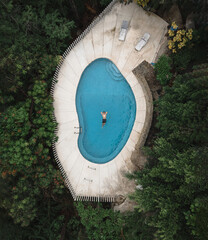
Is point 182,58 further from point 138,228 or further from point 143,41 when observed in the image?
point 138,228

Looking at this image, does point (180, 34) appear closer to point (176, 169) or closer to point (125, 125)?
point (125, 125)

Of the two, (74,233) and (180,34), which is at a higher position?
(180,34)

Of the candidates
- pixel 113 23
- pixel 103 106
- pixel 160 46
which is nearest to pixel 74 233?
pixel 103 106

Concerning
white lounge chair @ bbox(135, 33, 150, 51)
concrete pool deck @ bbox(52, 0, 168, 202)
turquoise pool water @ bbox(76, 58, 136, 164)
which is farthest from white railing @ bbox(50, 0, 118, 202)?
white lounge chair @ bbox(135, 33, 150, 51)

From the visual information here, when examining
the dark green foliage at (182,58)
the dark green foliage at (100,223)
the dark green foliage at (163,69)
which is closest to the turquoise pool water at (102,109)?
the dark green foliage at (163,69)

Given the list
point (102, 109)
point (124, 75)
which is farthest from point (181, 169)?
point (124, 75)

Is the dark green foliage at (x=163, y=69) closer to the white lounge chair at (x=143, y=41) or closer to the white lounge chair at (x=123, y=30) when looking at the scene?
the white lounge chair at (x=143, y=41)
